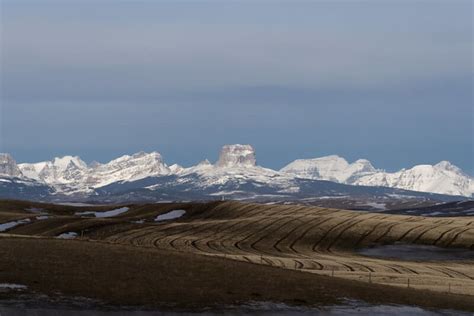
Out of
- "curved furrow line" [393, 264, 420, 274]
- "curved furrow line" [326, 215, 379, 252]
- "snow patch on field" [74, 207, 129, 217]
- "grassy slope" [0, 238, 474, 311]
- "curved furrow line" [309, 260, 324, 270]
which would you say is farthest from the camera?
"snow patch on field" [74, 207, 129, 217]

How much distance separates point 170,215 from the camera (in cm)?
15450

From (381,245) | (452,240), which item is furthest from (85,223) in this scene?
(452,240)

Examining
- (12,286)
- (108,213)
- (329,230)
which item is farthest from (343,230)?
(12,286)

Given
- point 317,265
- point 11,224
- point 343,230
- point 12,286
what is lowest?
point 317,265

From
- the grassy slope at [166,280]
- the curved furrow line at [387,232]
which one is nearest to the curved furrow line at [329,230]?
the curved furrow line at [387,232]

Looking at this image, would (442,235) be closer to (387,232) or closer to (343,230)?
(387,232)

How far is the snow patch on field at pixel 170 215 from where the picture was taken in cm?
15090

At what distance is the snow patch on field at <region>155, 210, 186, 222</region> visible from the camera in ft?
495

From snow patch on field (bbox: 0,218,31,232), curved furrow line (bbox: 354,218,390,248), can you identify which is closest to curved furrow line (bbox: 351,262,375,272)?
curved furrow line (bbox: 354,218,390,248)

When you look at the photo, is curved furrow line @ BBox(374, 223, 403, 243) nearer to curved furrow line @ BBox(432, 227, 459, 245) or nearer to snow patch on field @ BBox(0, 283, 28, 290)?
curved furrow line @ BBox(432, 227, 459, 245)

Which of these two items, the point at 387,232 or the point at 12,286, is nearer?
the point at 12,286

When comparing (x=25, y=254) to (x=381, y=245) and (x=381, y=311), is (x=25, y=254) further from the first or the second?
(x=381, y=245)

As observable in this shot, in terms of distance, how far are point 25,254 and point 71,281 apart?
8.60 meters

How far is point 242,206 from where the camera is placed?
159 meters
